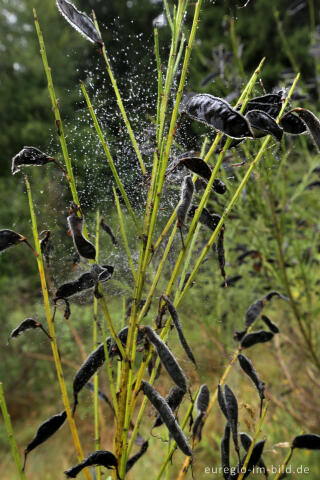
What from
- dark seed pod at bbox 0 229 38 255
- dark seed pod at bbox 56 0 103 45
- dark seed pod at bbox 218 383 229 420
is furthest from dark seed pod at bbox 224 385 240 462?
dark seed pod at bbox 56 0 103 45

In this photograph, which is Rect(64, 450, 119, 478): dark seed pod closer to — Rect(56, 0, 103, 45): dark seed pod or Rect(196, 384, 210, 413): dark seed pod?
Rect(196, 384, 210, 413): dark seed pod

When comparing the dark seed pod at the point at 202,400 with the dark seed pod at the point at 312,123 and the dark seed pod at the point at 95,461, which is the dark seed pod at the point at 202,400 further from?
the dark seed pod at the point at 312,123

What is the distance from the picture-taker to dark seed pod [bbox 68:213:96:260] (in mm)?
431

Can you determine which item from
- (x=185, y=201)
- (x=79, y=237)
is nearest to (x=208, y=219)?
(x=185, y=201)

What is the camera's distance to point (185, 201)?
0.46 meters

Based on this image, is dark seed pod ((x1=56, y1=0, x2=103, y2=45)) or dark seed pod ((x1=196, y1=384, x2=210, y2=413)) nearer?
dark seed pod ((x1=56, y1=0, x2=103, y2=45))

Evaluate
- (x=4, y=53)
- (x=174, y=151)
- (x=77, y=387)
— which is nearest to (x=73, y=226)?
(x=77, y=387)

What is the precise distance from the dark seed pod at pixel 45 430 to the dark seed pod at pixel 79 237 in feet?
0.89

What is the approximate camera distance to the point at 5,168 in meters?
4.54

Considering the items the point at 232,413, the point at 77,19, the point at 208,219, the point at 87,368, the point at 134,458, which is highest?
the point at 77,19

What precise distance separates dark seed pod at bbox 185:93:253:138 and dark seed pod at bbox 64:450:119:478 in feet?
1.34

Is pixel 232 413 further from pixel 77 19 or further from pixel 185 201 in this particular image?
pixel 77 19

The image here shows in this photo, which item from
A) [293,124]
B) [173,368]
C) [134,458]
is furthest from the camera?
[134,458]

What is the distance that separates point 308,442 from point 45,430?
40 centimetres
